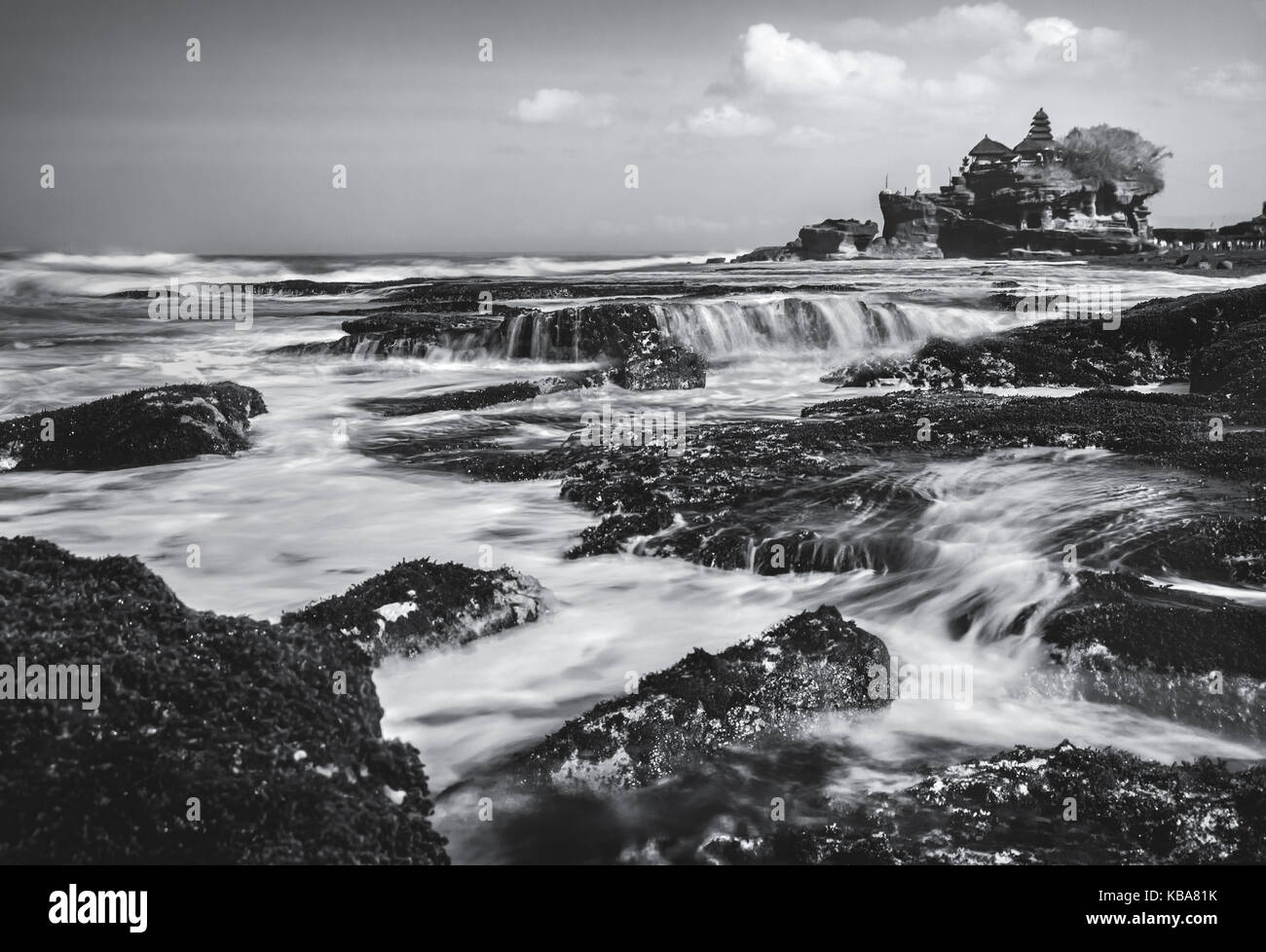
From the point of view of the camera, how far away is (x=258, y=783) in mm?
2674

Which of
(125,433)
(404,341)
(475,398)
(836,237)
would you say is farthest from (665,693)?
(836,237)

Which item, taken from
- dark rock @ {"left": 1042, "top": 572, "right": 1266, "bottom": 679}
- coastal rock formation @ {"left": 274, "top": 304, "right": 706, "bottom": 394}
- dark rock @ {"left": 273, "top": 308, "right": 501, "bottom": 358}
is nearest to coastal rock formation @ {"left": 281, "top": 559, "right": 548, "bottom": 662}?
dark rock @ {"left": 1042, "top": 572, "right": 1266, "bottom": 679}

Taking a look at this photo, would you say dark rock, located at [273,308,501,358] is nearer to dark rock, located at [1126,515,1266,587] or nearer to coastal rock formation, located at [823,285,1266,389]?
coastal rock formation, located at [823,285,1266,389]

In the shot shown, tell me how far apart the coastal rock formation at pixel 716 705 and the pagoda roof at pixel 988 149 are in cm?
9616

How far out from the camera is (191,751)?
272 centimetres

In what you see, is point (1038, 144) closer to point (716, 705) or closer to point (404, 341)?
point (404, 341)

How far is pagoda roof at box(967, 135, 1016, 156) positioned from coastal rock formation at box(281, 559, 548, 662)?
95932 mm

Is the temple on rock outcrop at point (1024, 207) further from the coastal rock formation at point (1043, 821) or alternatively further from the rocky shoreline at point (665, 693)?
the coastal rock formation at point (1043, 821)

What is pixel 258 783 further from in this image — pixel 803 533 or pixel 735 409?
pixel 735 409

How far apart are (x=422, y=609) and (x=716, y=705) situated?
154 cm

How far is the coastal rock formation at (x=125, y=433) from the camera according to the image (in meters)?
9.24

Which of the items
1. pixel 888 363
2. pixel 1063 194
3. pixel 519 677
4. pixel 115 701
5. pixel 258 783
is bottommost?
pixel 519 677

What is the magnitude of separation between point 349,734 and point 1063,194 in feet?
290
